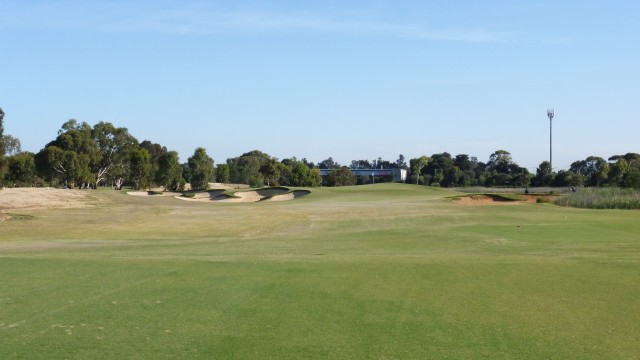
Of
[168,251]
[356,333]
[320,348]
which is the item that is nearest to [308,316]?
[356,333]

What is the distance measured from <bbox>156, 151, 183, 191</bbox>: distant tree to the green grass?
87.6m

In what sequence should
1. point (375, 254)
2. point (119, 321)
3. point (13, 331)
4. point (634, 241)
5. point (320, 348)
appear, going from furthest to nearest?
point (634, 241), point (375, 254), point (119, 321), point (13, 331), point (320, 348)

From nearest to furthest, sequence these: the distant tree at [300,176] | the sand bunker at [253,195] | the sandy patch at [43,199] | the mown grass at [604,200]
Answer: the sandy patch at [43,199]
the mown grass at [604,200]
the sand bunker at [253,195]
the distant tree at [300,176]

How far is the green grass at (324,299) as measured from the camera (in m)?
8.35

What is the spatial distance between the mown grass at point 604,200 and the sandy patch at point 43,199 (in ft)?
127

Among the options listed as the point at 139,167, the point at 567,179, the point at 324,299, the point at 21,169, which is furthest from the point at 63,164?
the point at 324,299

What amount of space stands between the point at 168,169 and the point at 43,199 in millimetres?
64728

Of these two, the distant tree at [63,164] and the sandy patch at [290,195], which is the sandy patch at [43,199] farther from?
the distant tree at [63,164]

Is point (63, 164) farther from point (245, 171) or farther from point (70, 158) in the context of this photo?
point (245, 171)

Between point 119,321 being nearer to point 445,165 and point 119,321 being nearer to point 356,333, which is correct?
→ point 356,333

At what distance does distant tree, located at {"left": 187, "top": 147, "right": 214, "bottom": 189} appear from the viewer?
116938 millimetres

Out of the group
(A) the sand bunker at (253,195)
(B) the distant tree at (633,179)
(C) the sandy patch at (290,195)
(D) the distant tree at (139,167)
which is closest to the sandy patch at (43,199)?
(A) the sand bunker at (253,195)

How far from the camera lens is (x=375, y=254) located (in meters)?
20.6

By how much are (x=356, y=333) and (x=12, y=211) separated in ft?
121
